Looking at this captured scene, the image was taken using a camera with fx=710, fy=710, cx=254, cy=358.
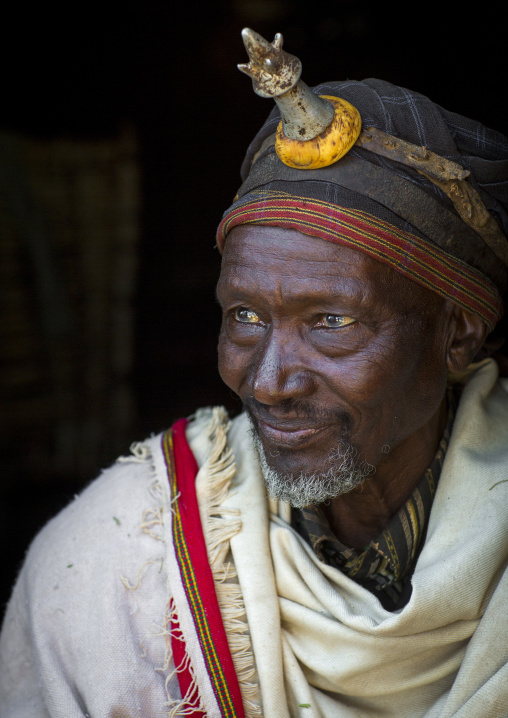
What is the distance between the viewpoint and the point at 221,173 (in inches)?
170

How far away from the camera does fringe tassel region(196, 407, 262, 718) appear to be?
184 centimetres

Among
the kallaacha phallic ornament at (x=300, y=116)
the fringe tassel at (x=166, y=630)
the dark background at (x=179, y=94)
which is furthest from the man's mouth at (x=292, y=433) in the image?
the dark background at (x=179, y=94)

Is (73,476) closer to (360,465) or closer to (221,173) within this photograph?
(221,173)

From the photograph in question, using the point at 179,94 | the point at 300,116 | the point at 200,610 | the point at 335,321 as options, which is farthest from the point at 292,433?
the point at 179,94

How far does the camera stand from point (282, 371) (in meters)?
1.80

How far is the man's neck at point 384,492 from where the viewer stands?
2076mm

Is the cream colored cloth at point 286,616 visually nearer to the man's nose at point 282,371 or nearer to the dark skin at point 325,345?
the dark skin at point 325,345

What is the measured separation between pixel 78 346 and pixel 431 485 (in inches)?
105

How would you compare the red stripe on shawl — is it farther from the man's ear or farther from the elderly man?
the man's ear

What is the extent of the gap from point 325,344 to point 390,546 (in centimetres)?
64

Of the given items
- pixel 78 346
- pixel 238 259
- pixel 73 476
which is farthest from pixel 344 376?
pixel 73 476

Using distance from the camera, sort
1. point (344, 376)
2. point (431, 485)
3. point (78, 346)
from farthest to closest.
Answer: point (78, 346) < point (431, 485) < point (344, 376)

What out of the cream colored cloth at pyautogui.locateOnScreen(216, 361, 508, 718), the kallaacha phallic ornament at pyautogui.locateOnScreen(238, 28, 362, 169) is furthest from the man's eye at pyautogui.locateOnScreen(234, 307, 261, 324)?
the cream colored cloth at pyautogui.locateOnScreen(216, 361, 508, 718)

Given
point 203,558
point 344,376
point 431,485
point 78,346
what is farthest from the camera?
point 78,346
